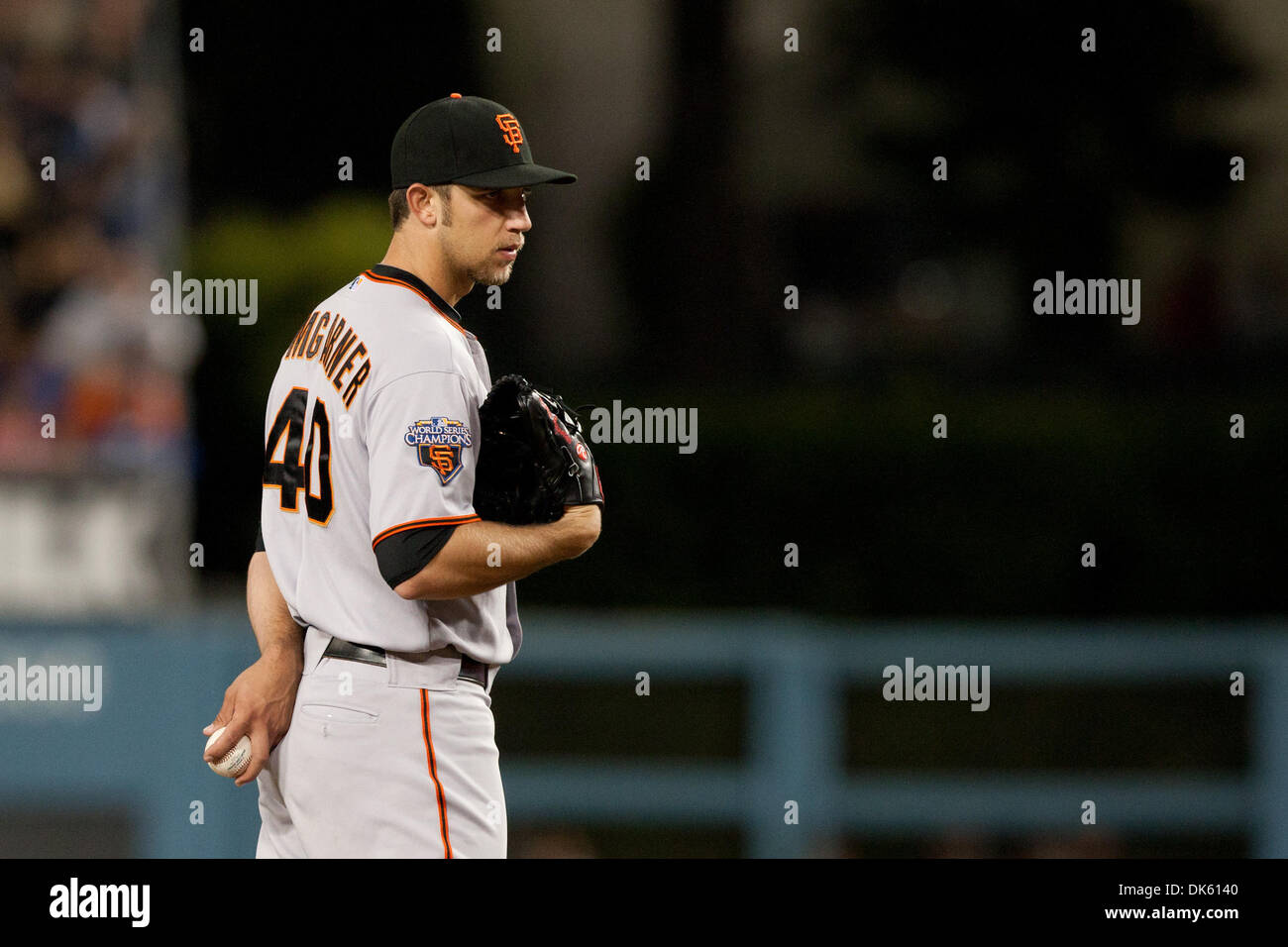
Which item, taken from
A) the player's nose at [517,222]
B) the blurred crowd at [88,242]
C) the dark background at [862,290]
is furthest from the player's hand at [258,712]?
the dark background at [862,290]

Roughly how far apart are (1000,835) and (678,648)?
1421mm

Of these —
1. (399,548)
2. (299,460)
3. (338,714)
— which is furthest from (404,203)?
(338,714)

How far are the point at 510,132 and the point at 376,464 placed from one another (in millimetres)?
733

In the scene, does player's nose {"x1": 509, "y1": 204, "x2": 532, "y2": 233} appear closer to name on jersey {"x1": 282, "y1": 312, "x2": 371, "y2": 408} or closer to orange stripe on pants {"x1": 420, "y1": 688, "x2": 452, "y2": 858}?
name on jersey {"x1": 282, "y1": 312, "x2": 371, "y2": 408}

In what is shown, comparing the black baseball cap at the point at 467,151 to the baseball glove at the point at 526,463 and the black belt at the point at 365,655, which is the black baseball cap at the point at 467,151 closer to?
the baseball glove at the point at 526,463

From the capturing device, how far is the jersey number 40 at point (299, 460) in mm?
3217

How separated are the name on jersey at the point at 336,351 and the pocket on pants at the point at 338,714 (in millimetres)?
573

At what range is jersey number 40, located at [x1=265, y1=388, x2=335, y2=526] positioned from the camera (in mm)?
3217

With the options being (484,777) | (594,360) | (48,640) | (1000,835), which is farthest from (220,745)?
(594,360)

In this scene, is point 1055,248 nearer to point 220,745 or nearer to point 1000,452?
point 1000,452

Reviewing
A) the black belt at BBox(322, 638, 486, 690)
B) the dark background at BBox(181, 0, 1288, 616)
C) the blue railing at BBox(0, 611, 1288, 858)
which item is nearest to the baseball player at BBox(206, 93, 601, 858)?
the black belt at BBox(322, 638, 486, 690)
